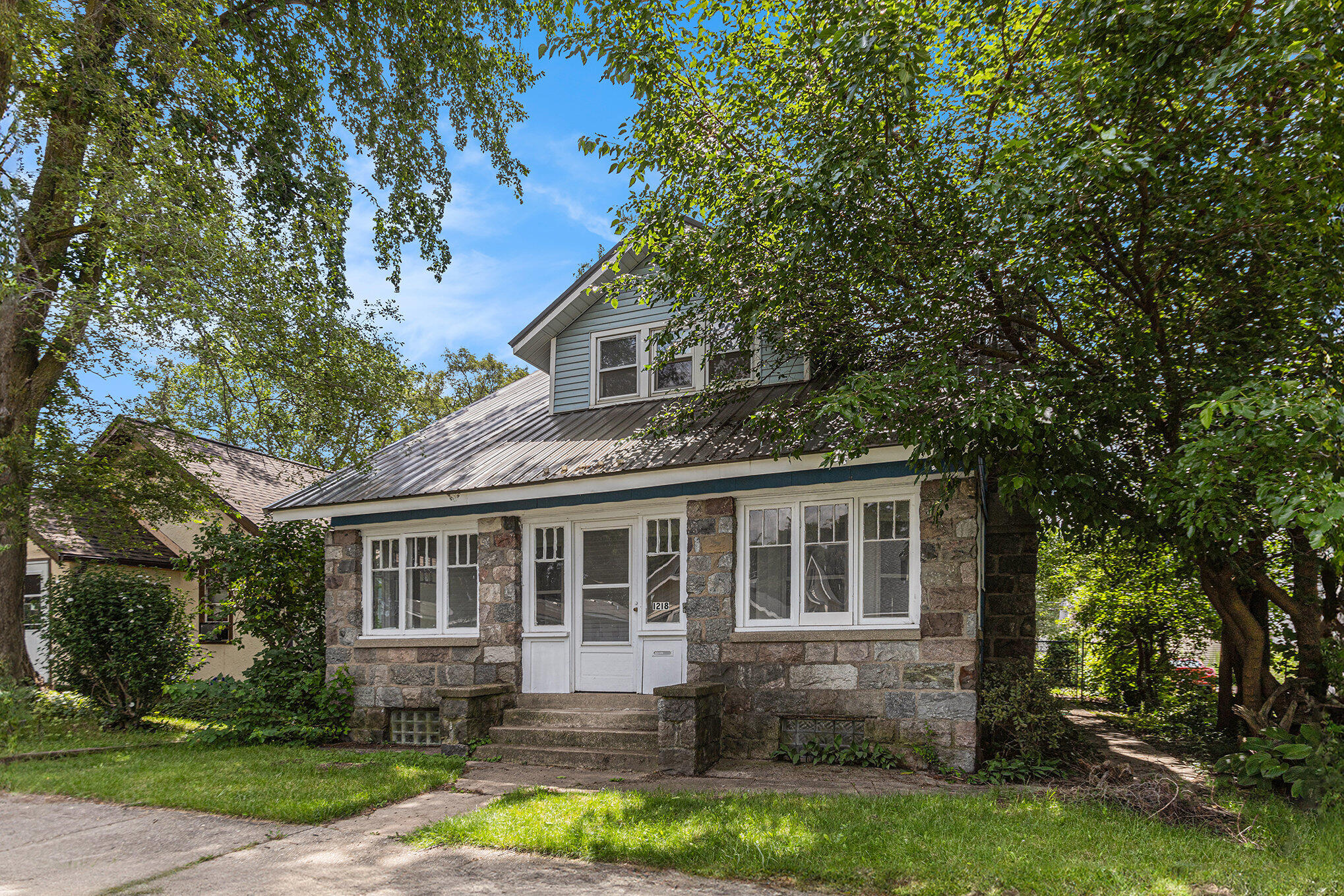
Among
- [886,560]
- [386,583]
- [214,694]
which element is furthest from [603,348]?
[214,694]

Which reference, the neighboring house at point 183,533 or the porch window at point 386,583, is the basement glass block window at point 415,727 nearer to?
the porch window at point 386,583

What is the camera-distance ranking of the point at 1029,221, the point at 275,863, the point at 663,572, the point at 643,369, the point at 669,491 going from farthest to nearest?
the point at 643,369, the point at 663,572, the point at 669,491, the point at 1029,221, the point at 275,863

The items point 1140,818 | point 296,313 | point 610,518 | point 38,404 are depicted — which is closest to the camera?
point 1140,818

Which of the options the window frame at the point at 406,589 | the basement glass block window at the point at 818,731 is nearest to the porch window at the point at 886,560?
the basement glass block window at the point at 818,731

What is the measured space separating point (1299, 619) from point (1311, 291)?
3055 millimetres

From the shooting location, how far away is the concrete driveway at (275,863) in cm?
469

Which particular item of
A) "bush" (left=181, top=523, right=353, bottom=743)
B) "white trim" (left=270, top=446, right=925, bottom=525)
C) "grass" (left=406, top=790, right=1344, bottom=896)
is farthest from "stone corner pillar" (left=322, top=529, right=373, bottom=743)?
"grass" (left=406, top=790, right=1344, bottom=896)

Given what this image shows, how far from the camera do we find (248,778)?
768 cm

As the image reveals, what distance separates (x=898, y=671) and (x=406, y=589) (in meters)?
6.45

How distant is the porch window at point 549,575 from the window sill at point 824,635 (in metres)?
2.44

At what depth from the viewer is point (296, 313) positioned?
11.2 meters

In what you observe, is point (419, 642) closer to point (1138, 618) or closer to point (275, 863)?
point (275, 863)

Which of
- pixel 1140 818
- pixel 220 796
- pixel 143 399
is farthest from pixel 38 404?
pixel 1140 818

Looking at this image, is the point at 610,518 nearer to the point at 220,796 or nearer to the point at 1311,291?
the point at 220,796
